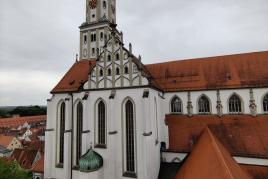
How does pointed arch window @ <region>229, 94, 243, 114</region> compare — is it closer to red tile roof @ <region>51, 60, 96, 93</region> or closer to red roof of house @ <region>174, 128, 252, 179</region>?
red roof of house @ <region>174, 128, 252, 179</region>

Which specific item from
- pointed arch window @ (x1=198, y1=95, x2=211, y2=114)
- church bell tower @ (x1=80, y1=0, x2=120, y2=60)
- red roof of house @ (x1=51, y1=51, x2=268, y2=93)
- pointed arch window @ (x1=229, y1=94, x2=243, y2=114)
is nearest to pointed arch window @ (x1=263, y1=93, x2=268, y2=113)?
red roof of house @ (x1=51, y1=51, x2=268, y2=93)

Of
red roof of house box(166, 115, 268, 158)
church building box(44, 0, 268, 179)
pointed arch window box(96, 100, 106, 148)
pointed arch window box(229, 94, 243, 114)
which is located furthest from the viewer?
pointed arch window box(229, 94, 243, 114)

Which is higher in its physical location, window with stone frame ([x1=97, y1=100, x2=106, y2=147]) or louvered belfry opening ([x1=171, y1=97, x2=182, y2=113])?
louvered belfry opening ([x1=171, y1=97, x2=182, y2=113])

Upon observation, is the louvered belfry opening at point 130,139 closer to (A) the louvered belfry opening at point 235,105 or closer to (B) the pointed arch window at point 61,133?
(B) the pointed arch window at point 61,133

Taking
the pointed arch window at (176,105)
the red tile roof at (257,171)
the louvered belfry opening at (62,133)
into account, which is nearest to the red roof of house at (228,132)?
the pointed arch window at (176,105)

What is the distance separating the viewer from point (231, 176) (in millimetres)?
12609

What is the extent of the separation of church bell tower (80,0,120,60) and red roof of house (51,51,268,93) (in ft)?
19.2

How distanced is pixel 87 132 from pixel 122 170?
4.83m

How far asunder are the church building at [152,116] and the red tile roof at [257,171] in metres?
0.08

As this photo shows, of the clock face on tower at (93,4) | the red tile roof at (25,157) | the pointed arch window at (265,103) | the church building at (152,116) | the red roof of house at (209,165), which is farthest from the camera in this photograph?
the red tile roof at (25,157)

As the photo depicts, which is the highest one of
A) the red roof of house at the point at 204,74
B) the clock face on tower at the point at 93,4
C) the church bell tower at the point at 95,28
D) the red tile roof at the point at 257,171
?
the clock face on tower at the point at 93,4

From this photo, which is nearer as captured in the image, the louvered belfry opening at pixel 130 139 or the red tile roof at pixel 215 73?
the louvered belfry opening at pixel 130 139

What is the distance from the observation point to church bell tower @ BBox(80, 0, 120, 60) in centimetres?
3150

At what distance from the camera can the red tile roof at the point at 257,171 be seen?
1594 centimetres
